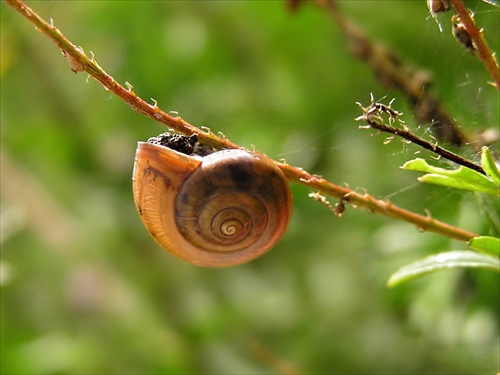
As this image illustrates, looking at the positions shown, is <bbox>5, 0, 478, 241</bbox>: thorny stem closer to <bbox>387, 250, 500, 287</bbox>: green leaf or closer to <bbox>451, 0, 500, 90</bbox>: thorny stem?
<bbox>387, 250, 500, 287</bbox>: green leaf

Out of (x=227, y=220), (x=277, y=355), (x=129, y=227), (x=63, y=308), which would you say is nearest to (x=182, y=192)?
(x=227, y=220)

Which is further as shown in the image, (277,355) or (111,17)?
(277,355)

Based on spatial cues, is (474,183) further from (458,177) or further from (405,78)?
(405,78)

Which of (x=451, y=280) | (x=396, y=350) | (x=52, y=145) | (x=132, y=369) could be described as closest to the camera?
(x=451, y=280)

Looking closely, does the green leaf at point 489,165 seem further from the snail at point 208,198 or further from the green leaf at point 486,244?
the snail at point 208,198

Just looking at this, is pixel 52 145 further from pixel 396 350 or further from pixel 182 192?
pixel 182 192

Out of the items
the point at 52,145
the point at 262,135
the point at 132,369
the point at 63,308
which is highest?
the point at 52,145

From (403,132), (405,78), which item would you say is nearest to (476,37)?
(403,132)

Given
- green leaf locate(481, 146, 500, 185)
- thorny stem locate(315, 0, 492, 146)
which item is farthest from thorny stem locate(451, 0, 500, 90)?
thorny stem locate(315, 0, 492, 146)
